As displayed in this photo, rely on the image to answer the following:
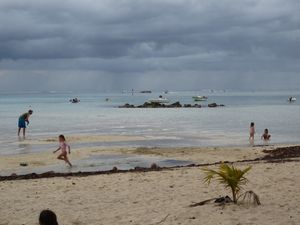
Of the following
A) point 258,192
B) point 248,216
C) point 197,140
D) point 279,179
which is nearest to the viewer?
point 248,216

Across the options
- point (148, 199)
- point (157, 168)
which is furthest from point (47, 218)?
point (157, 168)

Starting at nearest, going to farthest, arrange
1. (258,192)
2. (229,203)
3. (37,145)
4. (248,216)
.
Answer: (248,216) < (229,203) < (258,192) < (37,145)

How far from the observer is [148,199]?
1117 centimetres

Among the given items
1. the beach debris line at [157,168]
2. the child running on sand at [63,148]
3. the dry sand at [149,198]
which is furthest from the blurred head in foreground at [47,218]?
the child running on sand at [63,148]

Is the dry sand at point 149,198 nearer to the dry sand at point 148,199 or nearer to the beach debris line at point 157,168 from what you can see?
the dry sand at point 148,199

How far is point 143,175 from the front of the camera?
1464cm

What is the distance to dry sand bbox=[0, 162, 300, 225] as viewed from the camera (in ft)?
30.8

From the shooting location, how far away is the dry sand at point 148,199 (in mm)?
9375

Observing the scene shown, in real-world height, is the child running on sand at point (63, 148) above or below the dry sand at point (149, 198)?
above

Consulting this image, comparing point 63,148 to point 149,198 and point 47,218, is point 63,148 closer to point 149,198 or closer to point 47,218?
point 149,198

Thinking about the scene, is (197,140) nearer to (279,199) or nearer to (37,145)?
(37,145)

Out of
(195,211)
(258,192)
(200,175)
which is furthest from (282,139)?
(195,211)

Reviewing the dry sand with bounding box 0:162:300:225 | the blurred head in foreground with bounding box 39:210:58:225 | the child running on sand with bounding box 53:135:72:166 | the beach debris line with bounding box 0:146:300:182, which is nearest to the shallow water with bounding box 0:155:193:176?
the child running on sand with bounding box 53:135:72:166

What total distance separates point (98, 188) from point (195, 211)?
3.88 m
